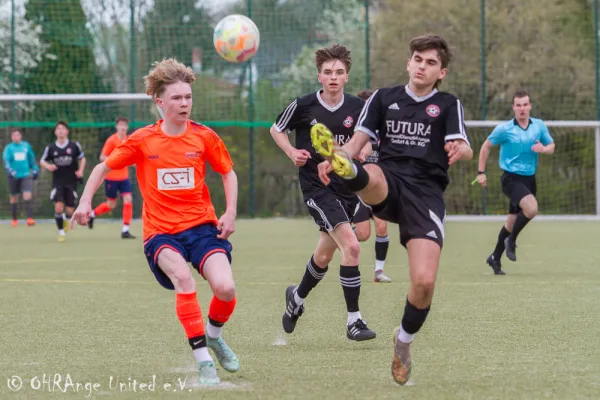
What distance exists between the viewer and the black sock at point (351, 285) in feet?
25.6

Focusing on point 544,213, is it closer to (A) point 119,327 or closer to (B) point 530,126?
(B) point 530,126

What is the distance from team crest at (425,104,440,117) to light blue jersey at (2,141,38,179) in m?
18.2

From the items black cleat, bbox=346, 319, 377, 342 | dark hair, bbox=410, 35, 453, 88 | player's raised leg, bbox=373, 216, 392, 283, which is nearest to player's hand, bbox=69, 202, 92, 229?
dark hair, bbox=410, 35, 453, 88

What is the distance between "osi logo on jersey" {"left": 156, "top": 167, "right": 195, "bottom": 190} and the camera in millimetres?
6344

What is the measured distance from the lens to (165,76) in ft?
20.8

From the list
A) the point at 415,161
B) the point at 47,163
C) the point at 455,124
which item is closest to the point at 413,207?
the point at 415,161

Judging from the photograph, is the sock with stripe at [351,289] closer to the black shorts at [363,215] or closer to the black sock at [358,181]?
the black sock at [358,181]

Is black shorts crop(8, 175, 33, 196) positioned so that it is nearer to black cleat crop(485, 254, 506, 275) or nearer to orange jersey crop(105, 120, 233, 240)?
black cleat crop(485, 254, 506, 275)

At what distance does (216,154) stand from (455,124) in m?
1.35

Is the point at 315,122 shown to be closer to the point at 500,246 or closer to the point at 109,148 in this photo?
the point at 500,246

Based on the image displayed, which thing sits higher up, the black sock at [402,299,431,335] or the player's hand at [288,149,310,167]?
the player's hand at [288,149,310,167]

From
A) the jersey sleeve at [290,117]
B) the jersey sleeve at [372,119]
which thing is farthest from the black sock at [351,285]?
the jersey sleeve at [372,119]

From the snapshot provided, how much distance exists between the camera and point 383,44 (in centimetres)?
2692

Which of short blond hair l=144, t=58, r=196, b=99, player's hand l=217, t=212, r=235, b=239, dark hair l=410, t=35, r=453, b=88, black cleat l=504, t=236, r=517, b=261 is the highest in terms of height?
dark hair l=410, t=35, r=453, b=88
